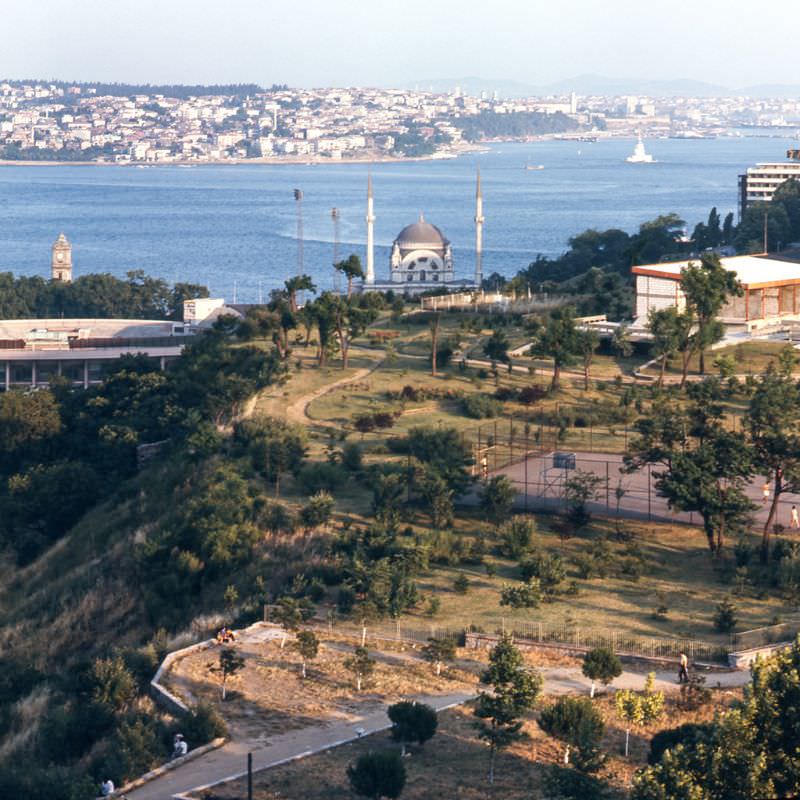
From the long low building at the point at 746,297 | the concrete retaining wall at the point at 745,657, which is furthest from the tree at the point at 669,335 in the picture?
the concrete retaining wall at the point at 745,657

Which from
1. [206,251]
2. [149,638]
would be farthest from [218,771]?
[206,251]

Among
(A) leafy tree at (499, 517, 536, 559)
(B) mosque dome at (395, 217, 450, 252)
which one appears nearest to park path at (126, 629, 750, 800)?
(A) leafy tree at (499, 517, 536, 559)

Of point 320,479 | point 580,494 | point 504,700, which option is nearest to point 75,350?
point 320,479

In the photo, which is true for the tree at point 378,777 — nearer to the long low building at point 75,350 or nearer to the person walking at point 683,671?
the person walking at point 683,671

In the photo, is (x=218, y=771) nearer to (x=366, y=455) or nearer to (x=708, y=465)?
(x=708, y=465)

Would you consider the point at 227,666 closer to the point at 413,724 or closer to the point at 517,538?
the point at 413,724

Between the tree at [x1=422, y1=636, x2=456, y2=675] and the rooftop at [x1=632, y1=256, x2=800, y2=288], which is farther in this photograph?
the rooftop at [x1=632, y1=256, x2=800, y2=288]

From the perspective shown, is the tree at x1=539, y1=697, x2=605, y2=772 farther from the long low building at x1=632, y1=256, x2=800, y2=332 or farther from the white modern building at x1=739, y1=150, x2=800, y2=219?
the white modern building at x1=739, y1=150, x2=800, y2=219

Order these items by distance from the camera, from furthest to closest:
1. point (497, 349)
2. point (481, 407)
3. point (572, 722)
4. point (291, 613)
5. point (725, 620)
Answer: point (497, 349)
point (481, 407)
point (291, 613)
point (725, 620)
point (572, 722)
